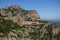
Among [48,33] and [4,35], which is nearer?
[4,35]

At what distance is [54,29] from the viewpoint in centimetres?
9406

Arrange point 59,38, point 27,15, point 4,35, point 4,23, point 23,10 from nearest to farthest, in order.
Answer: point 4,35 → point 4,23 → point 59,38 → point 27,15 → point 23,10

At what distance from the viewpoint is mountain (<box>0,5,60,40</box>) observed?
7206 centimetres

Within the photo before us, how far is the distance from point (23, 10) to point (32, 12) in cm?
972

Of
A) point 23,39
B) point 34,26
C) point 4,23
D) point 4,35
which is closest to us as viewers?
point 4,35

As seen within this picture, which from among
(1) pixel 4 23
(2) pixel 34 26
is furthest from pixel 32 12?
(1) pixel 4 23

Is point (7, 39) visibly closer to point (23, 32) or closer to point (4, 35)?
point (4, 35)

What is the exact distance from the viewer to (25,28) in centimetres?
8694

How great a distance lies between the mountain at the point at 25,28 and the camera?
72.1 meters

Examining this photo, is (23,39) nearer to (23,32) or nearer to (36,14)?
(23,32)

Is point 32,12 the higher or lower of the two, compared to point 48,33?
higher

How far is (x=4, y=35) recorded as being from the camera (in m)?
67.2

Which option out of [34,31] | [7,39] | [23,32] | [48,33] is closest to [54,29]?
[48,33]

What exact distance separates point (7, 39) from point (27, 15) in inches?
1959
